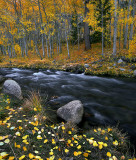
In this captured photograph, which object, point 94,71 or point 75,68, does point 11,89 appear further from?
point 75,68

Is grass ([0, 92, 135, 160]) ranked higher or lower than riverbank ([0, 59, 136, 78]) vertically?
lower

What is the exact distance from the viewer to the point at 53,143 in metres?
2.28

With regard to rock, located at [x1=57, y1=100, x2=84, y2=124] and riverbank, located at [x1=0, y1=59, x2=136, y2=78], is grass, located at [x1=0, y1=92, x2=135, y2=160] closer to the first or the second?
rock, located at [x1=57, y1=100, x2=84, y2=124]

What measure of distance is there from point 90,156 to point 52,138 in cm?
92

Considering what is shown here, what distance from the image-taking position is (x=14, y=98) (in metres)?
4.38

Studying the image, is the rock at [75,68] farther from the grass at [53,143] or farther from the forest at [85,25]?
the grass at [53,143]

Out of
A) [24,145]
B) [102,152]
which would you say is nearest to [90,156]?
[102,152]

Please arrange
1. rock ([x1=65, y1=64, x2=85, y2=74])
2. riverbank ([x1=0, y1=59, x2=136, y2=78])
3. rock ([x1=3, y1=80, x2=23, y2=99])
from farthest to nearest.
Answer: rock ([x1=65, y1=64, x2=85, y2=74]) → riverbank ([x1=0, y1=59, x2=136, y2=78]) → rock ([x1=3, y1=80, x2=23, y2=99])

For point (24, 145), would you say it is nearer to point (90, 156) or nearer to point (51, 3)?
point (90, 156)

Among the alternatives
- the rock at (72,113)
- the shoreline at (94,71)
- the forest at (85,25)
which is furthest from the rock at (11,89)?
the forest at (85,25)

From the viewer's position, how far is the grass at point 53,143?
1.97 metres

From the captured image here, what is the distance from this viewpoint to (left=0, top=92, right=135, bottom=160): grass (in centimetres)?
197

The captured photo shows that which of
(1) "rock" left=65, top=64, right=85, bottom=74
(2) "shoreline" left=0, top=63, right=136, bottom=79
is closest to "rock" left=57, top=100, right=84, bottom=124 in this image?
(2) "shoreline" left=0, top=63, right=136, bottom=79

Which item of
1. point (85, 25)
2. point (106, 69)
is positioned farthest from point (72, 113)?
point (85, 25)
